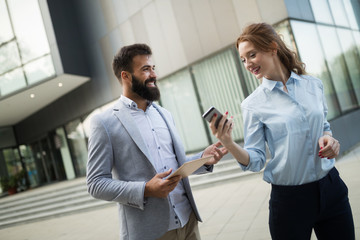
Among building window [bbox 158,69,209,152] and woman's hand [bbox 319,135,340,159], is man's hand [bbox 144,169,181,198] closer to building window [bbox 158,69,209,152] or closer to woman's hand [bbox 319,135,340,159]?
woman's hand [bbox 319,135,340,159]

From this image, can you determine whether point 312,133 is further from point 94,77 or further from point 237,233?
point 94,77

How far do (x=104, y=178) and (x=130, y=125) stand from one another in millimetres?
392

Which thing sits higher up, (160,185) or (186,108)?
(186,108)

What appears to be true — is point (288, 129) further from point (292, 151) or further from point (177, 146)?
point (177, 146)

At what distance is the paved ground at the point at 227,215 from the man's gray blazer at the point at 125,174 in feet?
7.93

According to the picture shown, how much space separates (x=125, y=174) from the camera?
6.38 feet

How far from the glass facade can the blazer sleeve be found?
35.5 feet

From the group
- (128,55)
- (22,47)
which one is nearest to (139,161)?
(128,55)

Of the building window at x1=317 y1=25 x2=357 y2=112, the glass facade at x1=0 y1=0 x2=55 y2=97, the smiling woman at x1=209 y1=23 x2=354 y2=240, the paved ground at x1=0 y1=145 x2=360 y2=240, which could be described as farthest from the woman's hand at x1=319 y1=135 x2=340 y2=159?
the glass facade at x1=0 y1=0 x2=55 y2=97

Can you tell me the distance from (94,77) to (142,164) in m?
11.7

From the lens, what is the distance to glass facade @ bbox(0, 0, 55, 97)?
1180 cm

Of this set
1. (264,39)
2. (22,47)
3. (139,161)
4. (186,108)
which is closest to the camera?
(264,39)

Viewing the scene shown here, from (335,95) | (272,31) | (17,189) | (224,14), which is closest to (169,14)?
(224,14)

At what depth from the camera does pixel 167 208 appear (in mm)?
1905
